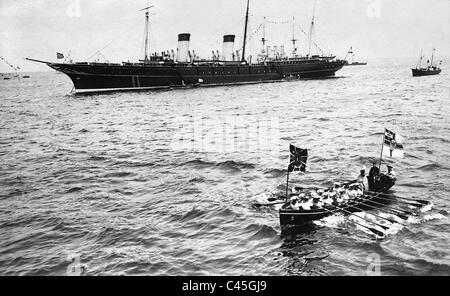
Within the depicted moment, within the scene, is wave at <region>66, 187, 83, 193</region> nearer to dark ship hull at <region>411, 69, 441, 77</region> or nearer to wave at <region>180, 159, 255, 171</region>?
wave at <region>180, 159, 255, 171</region>

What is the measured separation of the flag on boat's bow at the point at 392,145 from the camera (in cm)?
1659

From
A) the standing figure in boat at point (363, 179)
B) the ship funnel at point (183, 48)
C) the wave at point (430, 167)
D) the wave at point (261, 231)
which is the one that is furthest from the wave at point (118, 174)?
the ship funnel at point (183, 48)

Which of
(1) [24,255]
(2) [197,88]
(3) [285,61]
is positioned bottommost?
(1) [24,255]

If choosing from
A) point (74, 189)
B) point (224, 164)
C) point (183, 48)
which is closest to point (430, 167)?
point (224, 164)

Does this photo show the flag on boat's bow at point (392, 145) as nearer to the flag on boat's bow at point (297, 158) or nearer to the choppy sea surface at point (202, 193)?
the choppy sea surface at point (202, 193)

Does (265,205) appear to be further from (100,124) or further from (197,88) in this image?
(197,88)

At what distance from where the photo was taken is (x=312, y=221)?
15.0m

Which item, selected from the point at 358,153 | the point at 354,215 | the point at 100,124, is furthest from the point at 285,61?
the point at 354,215

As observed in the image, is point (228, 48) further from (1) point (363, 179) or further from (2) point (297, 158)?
(2) point (297, 158)

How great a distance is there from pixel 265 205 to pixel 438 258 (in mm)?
7450

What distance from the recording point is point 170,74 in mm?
70812

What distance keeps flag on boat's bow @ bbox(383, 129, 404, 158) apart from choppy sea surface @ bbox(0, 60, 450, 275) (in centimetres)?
283

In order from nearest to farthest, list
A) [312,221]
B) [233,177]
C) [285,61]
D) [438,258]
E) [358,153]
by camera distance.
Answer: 1. [438,258]
2. [312,221]
3. [233,177]
4. [358,153]
5. [285,61]

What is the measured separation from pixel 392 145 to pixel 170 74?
5913 centimetres
